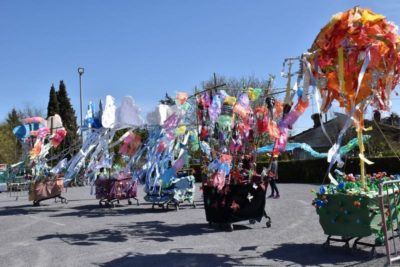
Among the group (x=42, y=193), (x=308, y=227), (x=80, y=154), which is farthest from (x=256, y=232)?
(x=42, y=193)

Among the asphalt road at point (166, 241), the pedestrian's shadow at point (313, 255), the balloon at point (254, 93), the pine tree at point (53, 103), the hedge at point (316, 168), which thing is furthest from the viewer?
the pine tree at point (53, 103)

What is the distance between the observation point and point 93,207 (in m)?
17.0

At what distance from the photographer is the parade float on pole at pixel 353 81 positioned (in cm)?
732

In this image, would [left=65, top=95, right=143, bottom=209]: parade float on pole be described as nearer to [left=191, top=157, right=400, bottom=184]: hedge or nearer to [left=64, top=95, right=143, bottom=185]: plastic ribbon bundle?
[left=64, top=95, right=143, bottom=185]: plastic ribbon bundle

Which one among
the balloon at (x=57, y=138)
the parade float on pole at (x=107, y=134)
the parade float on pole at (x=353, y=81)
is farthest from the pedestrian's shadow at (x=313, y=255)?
the balloon at (x=57, y=138)

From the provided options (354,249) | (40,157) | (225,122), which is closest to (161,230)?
(225,122)

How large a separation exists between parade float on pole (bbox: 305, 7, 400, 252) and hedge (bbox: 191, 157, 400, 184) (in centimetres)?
1748

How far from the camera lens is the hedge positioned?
24.6 meters

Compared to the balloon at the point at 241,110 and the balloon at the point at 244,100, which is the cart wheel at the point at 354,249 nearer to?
the balloon at the point at 241,110

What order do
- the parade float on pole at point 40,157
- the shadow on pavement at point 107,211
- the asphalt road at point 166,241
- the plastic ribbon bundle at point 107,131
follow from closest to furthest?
the asphalt road at point 166,241
the plastic ribbon bundle at point 107,131
the shadow on pavement at point 107,211
the parade float on pole at point 40,157

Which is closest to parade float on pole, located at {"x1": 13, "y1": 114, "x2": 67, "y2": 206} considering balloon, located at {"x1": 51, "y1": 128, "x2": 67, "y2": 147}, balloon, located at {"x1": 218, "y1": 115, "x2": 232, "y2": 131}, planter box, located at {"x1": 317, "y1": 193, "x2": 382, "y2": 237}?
balloon, located at {"x1": 51, "y1": 128, "x2": 67, "y2": 147}

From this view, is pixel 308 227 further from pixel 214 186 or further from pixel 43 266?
pixel 43 266

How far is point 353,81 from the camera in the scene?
767 cm

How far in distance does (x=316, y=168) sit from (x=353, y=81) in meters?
21.6
